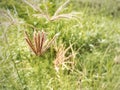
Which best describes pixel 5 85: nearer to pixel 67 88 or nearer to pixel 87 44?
pixel 67 88

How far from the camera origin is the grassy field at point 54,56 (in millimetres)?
1586

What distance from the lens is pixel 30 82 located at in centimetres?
187

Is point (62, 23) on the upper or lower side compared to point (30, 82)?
upper

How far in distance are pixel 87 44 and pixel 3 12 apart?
1.24 meters

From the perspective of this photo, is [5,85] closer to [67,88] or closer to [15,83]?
[15,83]

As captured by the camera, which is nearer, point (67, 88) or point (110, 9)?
point (67, 88)

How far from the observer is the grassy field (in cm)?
159

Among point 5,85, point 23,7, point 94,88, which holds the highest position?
point 23,7

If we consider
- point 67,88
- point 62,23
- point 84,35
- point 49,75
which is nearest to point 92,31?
point 84,35

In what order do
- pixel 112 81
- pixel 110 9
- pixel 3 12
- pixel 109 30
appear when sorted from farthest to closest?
pixel 110 9 → pixel 109 30 → pixel 112 81 → pixel 3 12

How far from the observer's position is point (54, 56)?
2.25 meters

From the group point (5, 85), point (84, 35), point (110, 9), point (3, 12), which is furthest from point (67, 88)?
point (110, 9)

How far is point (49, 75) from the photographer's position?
1.98m

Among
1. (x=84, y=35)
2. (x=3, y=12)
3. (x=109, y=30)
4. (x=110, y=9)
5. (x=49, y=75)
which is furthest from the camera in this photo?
(x=110, y=9)
